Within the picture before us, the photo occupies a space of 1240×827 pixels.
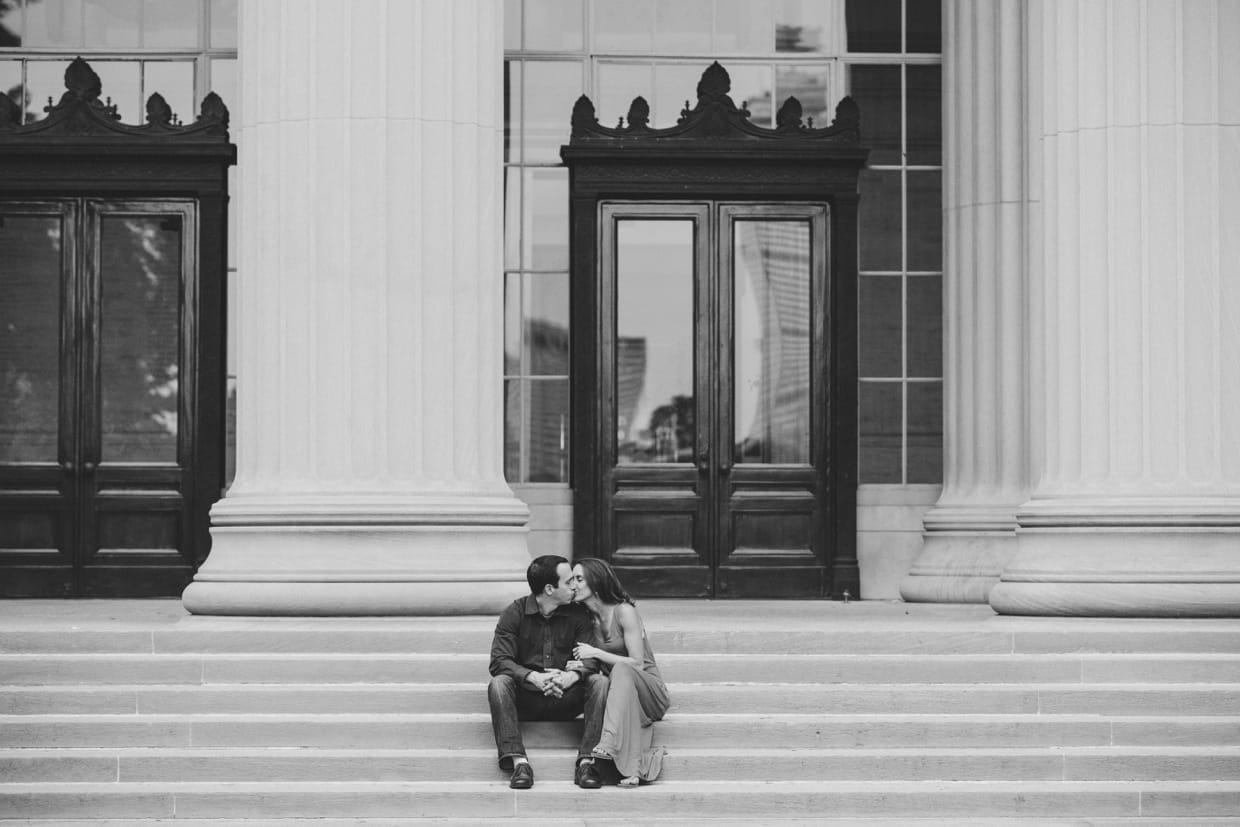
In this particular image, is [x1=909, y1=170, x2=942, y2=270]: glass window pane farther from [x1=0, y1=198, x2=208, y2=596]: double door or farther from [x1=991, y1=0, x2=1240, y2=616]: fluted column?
[x1=0, y1=198, x2=208, y2=596]: double door

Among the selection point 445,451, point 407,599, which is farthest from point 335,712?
point 445,451

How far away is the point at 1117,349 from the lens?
42.8 feet

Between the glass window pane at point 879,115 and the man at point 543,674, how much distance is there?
773 centimetres

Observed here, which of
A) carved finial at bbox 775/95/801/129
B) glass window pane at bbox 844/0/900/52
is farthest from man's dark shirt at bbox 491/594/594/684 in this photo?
glass window pane at bbox 844/0/900/52

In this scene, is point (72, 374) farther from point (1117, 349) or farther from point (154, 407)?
point (1117, 349)

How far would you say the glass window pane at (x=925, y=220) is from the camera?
17.2m

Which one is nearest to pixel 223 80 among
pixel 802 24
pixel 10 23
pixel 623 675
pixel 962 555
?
pixel 10 23

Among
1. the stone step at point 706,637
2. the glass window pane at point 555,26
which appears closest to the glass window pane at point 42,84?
the glass window pane at point 555,26

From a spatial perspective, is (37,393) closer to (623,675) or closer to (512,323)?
(512,323)

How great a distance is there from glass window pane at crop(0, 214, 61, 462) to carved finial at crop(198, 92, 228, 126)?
5.29 feet

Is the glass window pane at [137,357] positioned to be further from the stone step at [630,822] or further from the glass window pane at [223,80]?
the stone step at [630,822]

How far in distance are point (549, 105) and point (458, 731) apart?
7.85 meters

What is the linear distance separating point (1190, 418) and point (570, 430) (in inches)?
230

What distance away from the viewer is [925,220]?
17.2m
